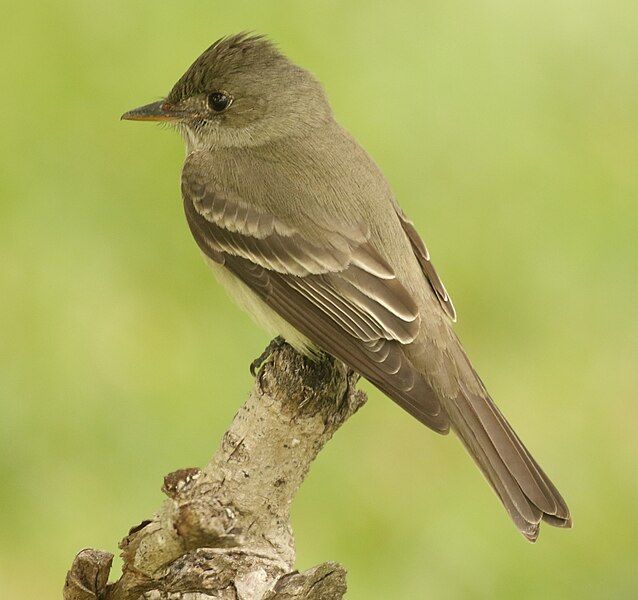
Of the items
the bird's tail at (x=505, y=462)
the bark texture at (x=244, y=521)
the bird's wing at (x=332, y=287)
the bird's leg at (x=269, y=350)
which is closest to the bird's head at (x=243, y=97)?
the bird's wing at (x=332, y=287)

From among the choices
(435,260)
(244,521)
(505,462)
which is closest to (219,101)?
(505,462)

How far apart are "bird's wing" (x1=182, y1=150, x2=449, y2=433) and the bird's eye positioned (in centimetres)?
43

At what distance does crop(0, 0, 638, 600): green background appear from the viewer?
23.0ft

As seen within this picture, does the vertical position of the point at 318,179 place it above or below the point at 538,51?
below

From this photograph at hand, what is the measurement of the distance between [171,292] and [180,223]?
46 cm

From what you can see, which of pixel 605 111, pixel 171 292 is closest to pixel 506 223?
pixel 605 111

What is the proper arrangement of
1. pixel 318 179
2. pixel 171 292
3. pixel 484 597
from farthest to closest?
pixel 171 292 < pixel 484 597 < pixel 318 179

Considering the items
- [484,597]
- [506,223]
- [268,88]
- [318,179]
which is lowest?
[484,597]

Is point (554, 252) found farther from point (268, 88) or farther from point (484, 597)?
point (268, 88)

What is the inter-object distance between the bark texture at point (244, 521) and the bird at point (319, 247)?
1.21ft

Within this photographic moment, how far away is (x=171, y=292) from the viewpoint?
7.93m

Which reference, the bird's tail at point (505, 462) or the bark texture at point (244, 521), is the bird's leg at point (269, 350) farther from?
the bird's tail at point (505, 462)

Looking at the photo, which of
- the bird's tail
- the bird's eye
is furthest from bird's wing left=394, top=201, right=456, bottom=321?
the bird's eye

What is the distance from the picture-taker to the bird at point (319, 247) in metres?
5.12
